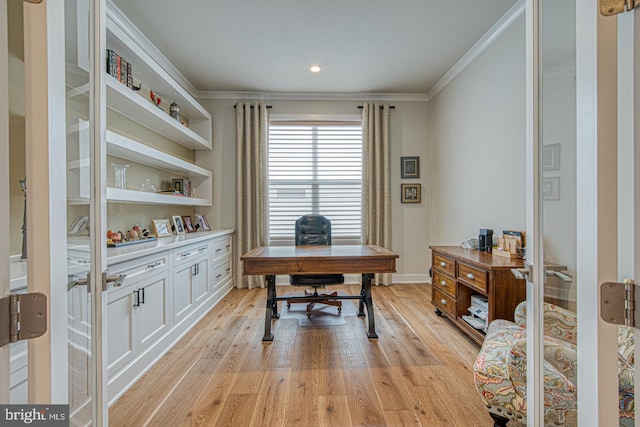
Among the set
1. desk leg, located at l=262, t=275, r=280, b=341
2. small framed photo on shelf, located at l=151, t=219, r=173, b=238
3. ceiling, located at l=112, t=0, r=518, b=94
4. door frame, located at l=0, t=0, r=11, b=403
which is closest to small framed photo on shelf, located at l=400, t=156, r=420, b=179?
ceiling, located at l=112, t=0, r=518, b=94

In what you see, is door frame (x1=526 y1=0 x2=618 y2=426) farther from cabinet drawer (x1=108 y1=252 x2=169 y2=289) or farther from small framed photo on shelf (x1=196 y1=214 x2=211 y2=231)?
small framed photo on shelf (x1=196 y1=214 x2=211 y2=231)

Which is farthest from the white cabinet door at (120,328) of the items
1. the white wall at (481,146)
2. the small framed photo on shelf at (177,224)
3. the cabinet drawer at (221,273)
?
the white wall at (481,146)

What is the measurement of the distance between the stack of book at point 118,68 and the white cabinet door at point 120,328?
1727 millimetres

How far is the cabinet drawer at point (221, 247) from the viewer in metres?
3.48

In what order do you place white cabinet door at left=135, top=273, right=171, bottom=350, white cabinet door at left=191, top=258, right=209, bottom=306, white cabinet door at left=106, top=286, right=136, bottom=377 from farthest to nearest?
white cabinet door at left=191, top=258, right=209, bottom=306, white cabinet door at left=135, top=273, right=171, bottom=350, white cabinet door at left=106, top=286, right=136, bottom=377

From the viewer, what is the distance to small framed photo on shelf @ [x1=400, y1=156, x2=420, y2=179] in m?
4.34

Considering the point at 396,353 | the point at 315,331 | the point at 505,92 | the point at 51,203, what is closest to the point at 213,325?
the point at 315,331

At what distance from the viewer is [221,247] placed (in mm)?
3717

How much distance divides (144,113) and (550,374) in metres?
3.31

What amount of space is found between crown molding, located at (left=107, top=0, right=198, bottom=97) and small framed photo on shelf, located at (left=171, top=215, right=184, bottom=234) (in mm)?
1834

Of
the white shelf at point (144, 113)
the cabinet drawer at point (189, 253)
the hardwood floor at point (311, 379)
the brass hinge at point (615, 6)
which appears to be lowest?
the hardwood floor at point (311, 379)

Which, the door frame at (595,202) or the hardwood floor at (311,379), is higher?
the door frame at (595,202)

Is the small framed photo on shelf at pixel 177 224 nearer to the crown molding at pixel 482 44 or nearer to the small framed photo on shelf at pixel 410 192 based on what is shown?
the small framed photo on shelf at pixel 410 192

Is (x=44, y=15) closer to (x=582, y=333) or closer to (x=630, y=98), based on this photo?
(x=630, y=98)
